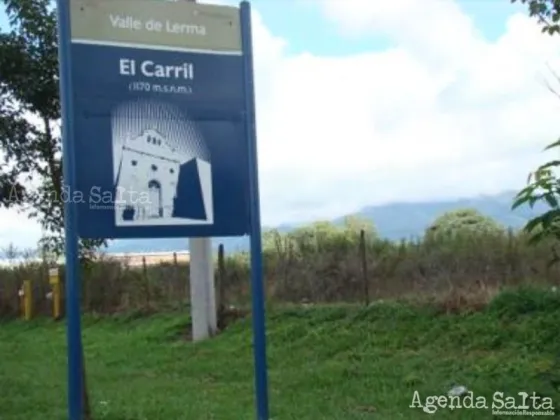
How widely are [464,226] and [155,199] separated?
12.6 metres

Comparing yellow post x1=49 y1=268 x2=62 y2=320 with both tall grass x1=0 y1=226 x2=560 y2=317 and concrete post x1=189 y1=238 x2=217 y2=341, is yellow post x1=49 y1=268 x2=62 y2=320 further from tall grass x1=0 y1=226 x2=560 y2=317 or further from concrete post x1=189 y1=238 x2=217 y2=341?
concrete post x1=189 y1=238 x2=217 y2=341

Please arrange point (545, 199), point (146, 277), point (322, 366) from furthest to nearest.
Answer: point (146, 277) < point (322, 366) < point (545, 199)

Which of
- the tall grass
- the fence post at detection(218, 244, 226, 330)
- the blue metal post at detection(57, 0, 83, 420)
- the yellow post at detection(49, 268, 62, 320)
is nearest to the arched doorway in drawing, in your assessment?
the blue metal post at detection(57, 0, 83, 420)

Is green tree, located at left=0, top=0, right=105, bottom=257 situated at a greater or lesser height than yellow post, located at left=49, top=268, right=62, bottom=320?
greater

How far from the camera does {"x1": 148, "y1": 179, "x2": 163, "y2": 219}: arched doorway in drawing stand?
18.4 feet

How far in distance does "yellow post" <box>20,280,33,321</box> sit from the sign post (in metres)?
17.4

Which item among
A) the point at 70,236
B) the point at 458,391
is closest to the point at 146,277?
the point at 458,391

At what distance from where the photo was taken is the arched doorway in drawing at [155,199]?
5609 millimetres

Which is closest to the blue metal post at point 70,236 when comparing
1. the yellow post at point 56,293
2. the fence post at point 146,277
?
the fence post at point 146,277

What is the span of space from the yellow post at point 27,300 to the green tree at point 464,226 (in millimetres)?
10039

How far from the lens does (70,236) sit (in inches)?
211

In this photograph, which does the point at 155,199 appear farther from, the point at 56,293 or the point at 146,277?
the point at 56,293

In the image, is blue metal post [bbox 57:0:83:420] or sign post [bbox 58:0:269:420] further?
sign post [bbox 58:0:269:420]

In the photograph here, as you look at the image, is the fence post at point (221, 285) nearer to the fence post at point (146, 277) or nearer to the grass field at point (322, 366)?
the grass field at point (322, 366)
